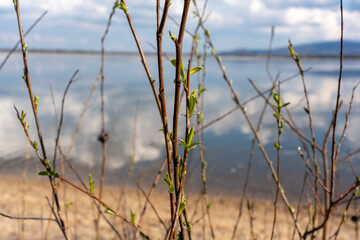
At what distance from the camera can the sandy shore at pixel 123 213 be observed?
466 centimetres

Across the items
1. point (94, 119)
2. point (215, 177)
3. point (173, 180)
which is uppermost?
point (94, 119)

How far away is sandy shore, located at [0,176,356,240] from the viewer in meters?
4.66

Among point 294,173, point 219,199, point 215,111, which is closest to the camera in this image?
point 219,199

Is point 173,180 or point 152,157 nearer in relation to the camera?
point 173,180

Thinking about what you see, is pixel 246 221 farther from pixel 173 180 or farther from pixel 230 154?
pixel 173 180

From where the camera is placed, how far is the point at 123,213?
461 centimetres

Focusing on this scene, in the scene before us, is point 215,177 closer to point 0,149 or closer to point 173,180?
point 0,149

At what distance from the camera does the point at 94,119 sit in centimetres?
1238

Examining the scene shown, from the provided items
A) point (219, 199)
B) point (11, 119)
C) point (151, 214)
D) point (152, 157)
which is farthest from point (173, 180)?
point (11, 119)

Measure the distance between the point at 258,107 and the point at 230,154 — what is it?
232 inches

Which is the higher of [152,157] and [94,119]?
[94,119]

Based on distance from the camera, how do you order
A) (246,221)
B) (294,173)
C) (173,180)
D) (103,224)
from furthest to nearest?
(294,173) → (246,221) → (103,224) → (173,180)

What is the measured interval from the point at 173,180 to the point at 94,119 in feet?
39.8

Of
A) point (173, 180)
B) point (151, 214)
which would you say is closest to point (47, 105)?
point (151, 214)
